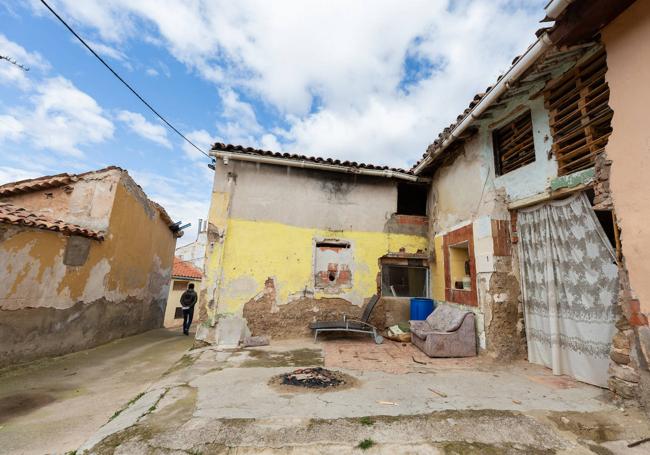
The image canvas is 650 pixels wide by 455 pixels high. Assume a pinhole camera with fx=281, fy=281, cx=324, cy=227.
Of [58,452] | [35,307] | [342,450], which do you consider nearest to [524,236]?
[342,450]

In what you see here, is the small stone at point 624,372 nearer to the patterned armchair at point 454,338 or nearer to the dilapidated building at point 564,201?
the dilapidated building at point 564,201

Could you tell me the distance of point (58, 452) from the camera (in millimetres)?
2600

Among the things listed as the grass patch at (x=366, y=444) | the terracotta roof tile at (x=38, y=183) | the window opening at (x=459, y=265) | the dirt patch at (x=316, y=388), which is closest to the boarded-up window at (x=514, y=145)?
the window opening at (x=459, y=265)

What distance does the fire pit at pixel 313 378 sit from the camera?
377 cm

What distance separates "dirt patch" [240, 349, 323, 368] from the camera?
4.79 meters

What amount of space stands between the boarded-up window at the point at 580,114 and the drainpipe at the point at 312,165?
3.54 metres

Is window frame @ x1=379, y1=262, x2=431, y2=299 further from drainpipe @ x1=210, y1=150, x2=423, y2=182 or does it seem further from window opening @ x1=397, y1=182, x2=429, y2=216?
drainpipe @ x1=210, y1=150, x2=423, y2=182

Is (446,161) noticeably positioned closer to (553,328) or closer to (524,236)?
(524,236)

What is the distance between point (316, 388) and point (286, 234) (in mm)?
4064

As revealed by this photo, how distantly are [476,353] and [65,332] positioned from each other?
8667mm

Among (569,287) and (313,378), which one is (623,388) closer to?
(569,287)

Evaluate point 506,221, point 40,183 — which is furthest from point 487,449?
point 40,183

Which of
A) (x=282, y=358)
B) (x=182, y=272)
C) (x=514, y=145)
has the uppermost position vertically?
(x=514, y=145)

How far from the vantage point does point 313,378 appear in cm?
399
